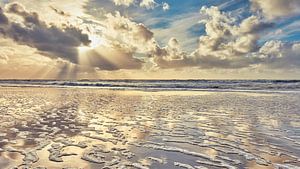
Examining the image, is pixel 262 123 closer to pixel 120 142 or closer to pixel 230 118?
pixel 230 118

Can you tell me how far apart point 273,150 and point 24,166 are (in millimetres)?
5601

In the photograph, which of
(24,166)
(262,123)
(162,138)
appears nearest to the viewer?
(24,166)

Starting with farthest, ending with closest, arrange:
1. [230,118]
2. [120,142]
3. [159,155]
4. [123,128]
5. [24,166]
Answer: [230,118], [123,128], [120,142], [159,155], [24,166]

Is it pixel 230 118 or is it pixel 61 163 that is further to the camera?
pixel 230 118

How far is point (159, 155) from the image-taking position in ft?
22.5

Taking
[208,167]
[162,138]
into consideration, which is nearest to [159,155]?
[208,167]

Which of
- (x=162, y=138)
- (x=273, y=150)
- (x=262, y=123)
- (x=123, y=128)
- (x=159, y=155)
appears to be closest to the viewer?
(x=159, y=155)

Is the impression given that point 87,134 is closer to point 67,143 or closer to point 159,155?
point 67,143

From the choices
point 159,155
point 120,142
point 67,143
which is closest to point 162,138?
point 120,142

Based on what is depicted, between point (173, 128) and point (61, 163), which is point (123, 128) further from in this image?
point (61, 163)

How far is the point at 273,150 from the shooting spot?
7516 mm

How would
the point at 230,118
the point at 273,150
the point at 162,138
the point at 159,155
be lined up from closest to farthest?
1. the point at 159,155
2. the point at 273,150
3. the point at 162,138
4. the point at 230,118

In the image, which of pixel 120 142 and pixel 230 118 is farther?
pixel 230 118

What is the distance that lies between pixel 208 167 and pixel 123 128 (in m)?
4.96
